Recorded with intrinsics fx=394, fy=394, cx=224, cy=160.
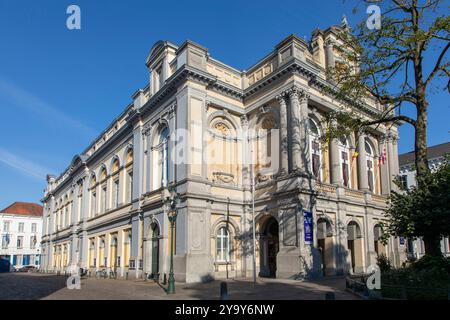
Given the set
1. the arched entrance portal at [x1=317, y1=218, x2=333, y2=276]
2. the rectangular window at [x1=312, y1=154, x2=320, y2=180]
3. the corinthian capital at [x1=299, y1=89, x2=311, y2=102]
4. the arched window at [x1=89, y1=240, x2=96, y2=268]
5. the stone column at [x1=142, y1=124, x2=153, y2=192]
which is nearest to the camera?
the arched entrance portal at [x1=317, y1=218, x2=333, y2=276]

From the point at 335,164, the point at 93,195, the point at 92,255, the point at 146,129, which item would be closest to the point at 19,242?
the point at 93,195

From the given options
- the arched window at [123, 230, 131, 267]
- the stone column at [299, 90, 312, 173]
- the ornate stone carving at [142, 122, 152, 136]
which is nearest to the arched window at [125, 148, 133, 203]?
the arched window at [123, 230, 131, 267]

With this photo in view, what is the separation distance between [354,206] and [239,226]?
27.2 ft

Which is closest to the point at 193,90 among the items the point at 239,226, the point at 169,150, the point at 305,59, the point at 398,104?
the point at 169,150

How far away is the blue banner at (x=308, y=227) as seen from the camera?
2206 centimetres

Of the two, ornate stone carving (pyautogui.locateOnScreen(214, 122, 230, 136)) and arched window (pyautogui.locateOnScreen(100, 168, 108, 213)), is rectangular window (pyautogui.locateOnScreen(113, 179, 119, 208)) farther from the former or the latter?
ornate stone carving (pyautogui.locateOnScreen(214, 122, 230, 136))

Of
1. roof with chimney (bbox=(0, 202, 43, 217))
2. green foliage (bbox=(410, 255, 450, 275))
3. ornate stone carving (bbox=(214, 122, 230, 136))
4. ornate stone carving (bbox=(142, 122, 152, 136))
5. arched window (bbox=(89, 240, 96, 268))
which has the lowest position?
arched window (bbox=(89, 240, 96, 268))

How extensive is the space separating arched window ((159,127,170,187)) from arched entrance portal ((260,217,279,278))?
7.40m

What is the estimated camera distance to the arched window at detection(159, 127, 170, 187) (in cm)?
2689

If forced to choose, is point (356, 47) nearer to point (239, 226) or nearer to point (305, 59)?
point (305, 59)

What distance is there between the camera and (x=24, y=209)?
3219 inches

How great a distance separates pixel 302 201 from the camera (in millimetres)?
22375

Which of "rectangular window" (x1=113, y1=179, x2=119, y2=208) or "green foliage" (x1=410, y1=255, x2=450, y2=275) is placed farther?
"rectangular window" (x1=113, y1=179, x2=119, y2=208)

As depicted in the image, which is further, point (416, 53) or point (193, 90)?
point (193, 90)
